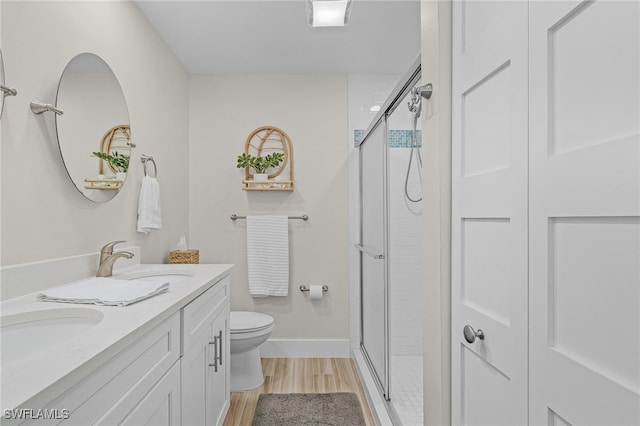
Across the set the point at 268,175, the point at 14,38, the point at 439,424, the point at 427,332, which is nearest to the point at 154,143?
the point at 268,175

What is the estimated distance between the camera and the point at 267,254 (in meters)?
3.12

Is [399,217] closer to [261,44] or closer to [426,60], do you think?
[261,44]

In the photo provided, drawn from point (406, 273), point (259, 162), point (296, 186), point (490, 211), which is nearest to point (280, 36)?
point (259, 162)

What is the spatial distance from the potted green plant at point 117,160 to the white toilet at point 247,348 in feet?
3.74

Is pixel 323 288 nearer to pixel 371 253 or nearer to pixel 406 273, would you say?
pixel 406 273

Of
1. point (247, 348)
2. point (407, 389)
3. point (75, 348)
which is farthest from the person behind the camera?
point (247, 348)

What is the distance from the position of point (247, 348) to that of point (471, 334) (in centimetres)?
180

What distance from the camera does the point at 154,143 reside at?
249 cm

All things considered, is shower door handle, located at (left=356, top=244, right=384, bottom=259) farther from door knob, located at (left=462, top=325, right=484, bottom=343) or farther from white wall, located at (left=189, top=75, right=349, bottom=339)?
door knob, located at (left=462, top=325, right=484, bottom=343)

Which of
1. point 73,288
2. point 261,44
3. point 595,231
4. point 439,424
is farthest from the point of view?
point 261,44

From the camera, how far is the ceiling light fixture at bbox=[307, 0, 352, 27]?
1.93 metres

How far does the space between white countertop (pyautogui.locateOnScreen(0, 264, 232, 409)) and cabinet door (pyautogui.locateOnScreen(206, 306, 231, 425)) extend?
472 mm

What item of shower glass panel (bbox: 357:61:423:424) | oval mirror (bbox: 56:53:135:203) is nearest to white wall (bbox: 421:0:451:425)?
shower glass panel (bbox: 357:61:423:424)

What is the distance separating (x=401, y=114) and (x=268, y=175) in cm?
118
